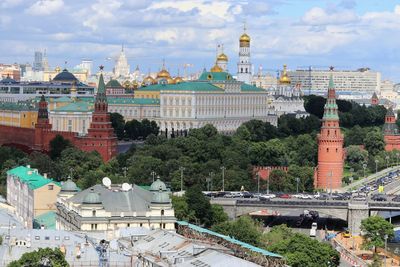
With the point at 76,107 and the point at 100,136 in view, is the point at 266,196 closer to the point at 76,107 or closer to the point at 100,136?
the point at 100,136

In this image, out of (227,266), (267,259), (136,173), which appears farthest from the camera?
(136,173)

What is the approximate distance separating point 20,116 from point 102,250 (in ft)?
409

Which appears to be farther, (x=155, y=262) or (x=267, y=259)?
(x=267, y=259)


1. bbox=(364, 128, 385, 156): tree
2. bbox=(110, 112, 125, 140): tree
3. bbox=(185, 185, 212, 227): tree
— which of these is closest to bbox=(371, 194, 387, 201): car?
bbox=(185, 185, 212, 227): tree

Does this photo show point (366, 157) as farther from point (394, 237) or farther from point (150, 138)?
point (394, 237)

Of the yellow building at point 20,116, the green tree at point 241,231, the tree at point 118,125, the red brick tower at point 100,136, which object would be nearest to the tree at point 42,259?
the green tree at point 241,231

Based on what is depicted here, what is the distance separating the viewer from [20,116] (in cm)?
18888

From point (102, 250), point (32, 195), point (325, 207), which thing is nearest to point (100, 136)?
point (325, 207)

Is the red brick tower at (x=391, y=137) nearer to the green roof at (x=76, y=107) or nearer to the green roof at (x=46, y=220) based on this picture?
the green roof at (x=76, y=107)

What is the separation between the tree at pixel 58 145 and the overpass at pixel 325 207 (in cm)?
3804

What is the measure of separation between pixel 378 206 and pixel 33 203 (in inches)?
1257

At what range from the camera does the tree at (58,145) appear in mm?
143875

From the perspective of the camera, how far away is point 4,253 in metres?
64.4

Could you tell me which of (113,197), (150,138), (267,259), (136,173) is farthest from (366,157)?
(267,259)
